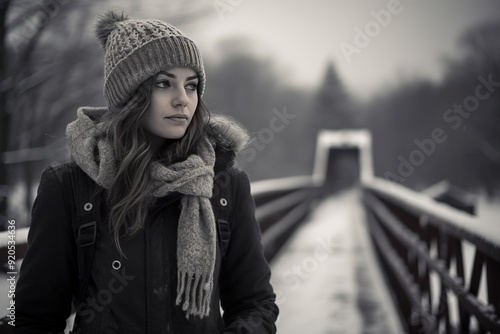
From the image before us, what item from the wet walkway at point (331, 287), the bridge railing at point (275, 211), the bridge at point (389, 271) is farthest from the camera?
the bridge railing at point (275, 211)

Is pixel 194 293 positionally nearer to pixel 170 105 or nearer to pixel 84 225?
pixel 84 225

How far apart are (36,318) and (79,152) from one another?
507 mm

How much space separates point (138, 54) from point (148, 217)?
0.51 m

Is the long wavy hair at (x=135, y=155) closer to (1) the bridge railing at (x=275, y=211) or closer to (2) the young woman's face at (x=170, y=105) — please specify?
(2) the young woman's face at (x=170, y=105)

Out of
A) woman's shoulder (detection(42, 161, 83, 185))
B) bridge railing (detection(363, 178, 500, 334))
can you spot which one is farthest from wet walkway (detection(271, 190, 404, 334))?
woman's shoulder (detection(42, 161, 83, 185))

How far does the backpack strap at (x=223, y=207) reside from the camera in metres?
1.74

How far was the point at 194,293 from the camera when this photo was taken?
160cm

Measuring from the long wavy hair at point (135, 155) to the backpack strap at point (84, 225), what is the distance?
5 centimetres

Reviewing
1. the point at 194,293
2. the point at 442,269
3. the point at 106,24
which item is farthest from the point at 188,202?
the point at 442,269

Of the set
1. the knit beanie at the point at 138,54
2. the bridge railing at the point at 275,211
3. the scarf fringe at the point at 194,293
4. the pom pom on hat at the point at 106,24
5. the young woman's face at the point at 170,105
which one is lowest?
the bridge railing at the point at 275,211

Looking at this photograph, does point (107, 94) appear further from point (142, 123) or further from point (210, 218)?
point (210, 218)

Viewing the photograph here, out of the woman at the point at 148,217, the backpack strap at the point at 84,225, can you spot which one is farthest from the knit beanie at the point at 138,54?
the backpack strap at the point at 84,225

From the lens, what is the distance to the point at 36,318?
5.25 feet

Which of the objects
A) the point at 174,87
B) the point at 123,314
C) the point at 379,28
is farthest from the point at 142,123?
the point at 379,28
